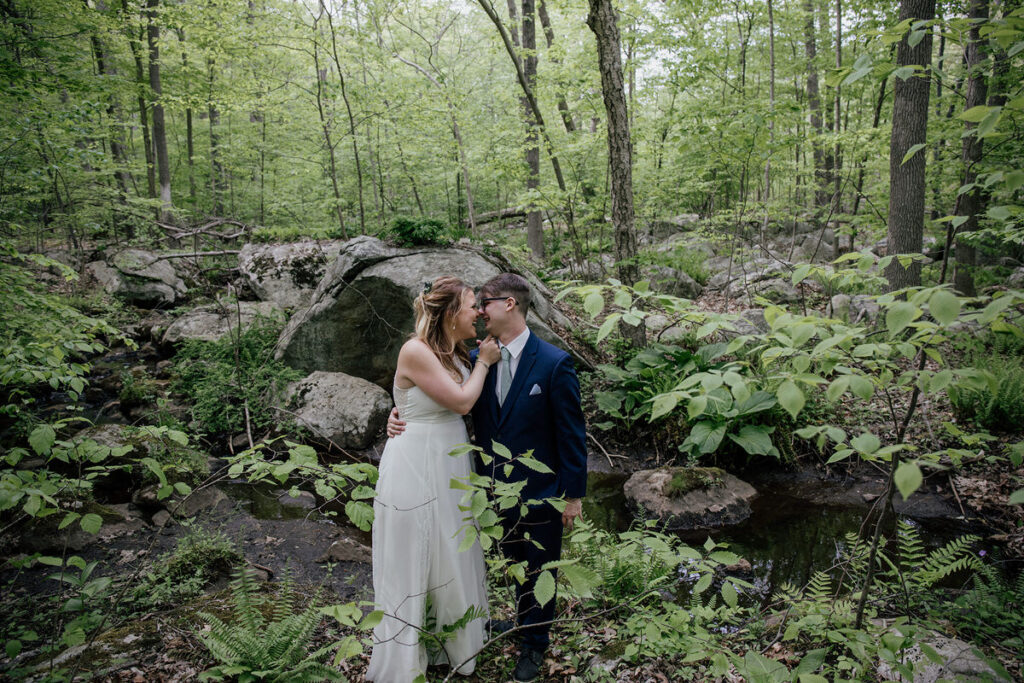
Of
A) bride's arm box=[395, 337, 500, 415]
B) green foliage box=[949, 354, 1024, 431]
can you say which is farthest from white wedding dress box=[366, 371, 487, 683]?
green foliage box=[949, 354, 1024, 431]

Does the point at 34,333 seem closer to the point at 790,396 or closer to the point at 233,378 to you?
the point at 233,378

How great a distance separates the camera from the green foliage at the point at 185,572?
12.5 feet

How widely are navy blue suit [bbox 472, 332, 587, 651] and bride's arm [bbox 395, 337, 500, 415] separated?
25cm

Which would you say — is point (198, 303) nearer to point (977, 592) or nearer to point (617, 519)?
point (617, 519)

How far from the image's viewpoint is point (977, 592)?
3.48m

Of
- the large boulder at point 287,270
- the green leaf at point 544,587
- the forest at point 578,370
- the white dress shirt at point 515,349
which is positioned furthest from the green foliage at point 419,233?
the green leaf at point 544,587

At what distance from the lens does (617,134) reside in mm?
6938

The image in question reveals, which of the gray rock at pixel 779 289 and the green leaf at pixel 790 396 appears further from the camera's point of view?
the gray rock at pixel 779 289

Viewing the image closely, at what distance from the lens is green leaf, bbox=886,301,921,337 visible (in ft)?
4.67

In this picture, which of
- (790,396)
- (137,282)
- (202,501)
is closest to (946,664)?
(790,396)

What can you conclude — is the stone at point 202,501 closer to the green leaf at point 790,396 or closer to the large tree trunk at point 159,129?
the green leaf at point 790,396

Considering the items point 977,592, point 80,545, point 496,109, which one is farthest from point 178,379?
point 496,109

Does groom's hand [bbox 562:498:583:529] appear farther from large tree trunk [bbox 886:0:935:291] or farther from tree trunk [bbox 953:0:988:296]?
tree trunk [bbox 953:0:988:296]

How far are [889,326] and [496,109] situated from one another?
19663 mm
